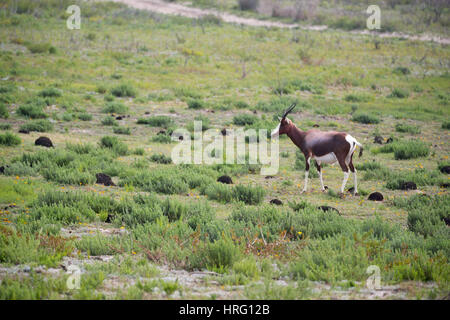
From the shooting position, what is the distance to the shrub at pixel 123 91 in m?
20.5

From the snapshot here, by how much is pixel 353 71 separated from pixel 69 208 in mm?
23532

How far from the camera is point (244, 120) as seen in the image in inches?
682

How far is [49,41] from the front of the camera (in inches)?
1055

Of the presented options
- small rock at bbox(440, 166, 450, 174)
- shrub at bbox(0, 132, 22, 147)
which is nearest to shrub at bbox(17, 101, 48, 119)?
shrub at bbox(0, 132, 22, 147)

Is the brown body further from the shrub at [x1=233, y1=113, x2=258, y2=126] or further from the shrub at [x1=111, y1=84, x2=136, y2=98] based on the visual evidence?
the shrub at [x1=111, y1=84, x2=136, y2=98]

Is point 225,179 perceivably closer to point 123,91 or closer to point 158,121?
point 158,121

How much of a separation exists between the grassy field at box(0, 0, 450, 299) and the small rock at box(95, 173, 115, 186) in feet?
0.50

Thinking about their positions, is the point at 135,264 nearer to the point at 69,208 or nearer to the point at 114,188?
the point at 69,208

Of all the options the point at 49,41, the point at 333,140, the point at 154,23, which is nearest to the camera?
the point at 333,140

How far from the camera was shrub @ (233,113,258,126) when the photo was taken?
1730cm

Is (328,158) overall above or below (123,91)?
below

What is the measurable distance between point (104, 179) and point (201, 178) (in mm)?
2063

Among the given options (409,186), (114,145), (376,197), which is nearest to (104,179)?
(114,145)

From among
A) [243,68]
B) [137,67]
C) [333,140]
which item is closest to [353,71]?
[243,68]
